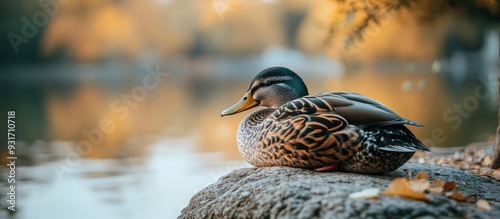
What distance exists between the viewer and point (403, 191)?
7.04 feet

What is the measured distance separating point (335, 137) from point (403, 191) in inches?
23.6

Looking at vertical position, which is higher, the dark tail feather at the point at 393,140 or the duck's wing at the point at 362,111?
the duck's wing at the point at 362,111

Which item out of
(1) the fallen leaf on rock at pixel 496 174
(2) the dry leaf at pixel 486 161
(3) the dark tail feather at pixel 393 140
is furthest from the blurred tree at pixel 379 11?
(3) the dark tail feather at pixel 393 140

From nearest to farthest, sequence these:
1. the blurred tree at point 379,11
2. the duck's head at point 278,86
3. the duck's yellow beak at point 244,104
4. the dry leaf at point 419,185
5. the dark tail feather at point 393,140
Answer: the dry leaf at point 419,185, the dark tail feather at point 393,140, the duck's head at point 278,86, the duck's yellow beak at point 244,104, the blurred tree at point 379,11

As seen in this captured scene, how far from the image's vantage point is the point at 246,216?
7.76ft

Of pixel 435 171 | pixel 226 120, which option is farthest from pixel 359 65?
pixel 435 171

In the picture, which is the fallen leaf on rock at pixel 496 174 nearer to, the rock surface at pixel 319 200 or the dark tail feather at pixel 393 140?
the rock surface at pixel 319 200

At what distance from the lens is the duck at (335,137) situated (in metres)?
2.69

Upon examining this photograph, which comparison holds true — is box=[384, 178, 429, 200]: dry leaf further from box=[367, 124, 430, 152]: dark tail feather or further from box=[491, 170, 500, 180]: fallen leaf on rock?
box=[491, 170, 500, 180]: fallen leaf on rock

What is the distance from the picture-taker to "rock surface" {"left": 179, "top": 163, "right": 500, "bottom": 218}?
6.72ft

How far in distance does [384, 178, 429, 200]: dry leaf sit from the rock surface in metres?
0.03

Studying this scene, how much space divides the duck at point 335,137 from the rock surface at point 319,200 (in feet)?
0.20

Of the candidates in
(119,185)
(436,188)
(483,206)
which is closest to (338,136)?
(436,188)

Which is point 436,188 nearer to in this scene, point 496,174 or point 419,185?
point 419,185
